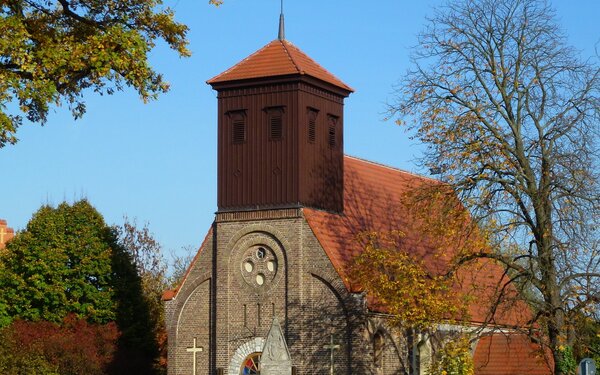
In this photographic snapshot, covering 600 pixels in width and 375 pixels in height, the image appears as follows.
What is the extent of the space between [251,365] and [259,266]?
351cm

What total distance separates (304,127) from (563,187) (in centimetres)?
1255

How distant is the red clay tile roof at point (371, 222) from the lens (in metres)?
42.5

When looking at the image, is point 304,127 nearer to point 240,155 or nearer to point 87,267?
point 240,155

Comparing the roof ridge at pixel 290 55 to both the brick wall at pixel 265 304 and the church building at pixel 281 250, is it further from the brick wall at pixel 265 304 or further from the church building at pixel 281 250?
the brick wall at pixel 265 304

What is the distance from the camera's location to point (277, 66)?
1710 inches

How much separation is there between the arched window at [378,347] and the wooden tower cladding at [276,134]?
510 centimetres

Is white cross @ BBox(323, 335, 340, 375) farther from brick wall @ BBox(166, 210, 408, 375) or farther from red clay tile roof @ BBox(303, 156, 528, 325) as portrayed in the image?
red clay tile roof @ BBox(303, 156, 528, 325)

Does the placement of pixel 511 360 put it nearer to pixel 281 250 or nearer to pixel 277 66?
pixel 281 250

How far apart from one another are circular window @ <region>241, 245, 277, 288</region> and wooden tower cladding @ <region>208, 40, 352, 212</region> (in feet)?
5.26

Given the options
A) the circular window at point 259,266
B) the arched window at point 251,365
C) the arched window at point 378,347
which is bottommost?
the arched window at point 251,365

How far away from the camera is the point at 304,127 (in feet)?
141

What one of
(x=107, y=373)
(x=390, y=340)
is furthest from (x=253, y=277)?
(x=107, y=373)

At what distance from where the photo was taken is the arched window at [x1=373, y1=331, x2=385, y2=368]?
138 ft

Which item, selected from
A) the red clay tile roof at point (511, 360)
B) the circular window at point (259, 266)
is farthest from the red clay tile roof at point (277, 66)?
the red clay tile roof at point (511, 360)
